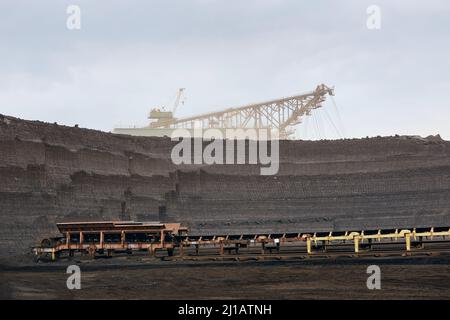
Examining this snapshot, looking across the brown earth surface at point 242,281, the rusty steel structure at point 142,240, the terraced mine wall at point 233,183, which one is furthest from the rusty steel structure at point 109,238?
the terraced mine wall at point 233,183

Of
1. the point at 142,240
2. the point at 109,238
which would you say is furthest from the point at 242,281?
the point at 109,238

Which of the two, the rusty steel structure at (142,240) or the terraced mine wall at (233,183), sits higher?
the terraced mine wall at (233,183)

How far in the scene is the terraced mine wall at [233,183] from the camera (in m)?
72.4

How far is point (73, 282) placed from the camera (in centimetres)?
3822

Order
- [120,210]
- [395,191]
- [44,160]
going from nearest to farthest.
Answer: [44,160] → [120,210] → [395,191]

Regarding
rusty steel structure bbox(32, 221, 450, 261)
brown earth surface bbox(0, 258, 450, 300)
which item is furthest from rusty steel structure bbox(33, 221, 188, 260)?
brown earth surface bbox(0, 258, 450, 300)

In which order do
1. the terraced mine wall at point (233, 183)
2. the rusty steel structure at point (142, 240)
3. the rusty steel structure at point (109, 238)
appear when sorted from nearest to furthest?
the rusty steel structure at point (142, 240), the rusty steel structure at point (109, 238), the terraced mine wall at point (233, 183)

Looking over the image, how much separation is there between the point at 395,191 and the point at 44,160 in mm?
39252

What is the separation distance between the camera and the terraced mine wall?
72375mm

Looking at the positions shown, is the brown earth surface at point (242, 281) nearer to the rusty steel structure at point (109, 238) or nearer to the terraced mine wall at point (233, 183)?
the rusty steel structure at point (109, 238)

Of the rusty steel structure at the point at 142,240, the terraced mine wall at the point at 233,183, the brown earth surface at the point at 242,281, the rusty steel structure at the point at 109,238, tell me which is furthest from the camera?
the terraced mine wall at the point at 233,183

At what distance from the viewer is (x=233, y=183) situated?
87.6 metres
